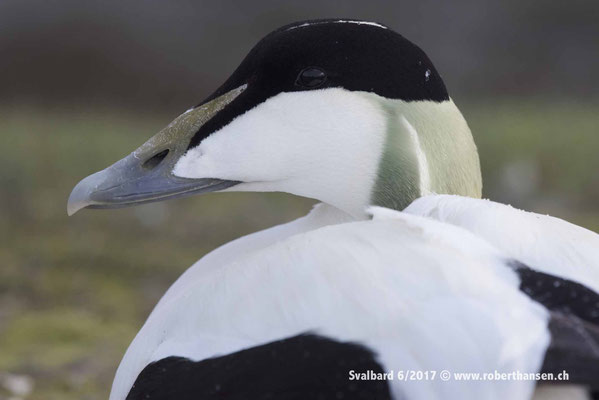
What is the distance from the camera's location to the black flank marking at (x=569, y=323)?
0.98 m

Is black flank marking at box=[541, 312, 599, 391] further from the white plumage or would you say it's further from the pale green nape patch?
the pale green nape patch

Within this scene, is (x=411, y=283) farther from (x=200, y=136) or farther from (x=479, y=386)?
(x=200, y=136)

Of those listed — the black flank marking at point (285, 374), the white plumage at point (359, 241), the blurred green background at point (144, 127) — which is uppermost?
the white plumage at point (359, 241)

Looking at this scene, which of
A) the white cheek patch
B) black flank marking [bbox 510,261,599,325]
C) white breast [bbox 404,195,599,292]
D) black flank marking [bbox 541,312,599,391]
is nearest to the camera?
black flank marking [bbox 541,312,599,391]

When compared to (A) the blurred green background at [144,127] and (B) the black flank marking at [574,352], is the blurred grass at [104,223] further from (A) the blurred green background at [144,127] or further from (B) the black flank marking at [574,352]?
(B) the black flank marking at [574,352]

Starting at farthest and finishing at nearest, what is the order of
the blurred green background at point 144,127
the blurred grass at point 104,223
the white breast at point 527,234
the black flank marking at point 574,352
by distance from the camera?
1. the blurred green background at point 144,127
2. the blurred grass at point 104,223
3. the white breast at point 527,234
4. the black flank marking at point 574,352

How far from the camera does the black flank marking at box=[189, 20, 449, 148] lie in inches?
55.2

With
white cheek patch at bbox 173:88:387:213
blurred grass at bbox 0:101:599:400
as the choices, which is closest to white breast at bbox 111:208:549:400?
white cheek patch at bbox 173:88:387:213

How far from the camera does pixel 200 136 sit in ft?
4.68

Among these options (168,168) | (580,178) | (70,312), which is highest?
(168,168)

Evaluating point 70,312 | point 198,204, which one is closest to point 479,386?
point 70,312

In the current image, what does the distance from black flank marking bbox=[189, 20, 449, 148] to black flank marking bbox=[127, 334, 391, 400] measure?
1.35 feet

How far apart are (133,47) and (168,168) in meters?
3.90

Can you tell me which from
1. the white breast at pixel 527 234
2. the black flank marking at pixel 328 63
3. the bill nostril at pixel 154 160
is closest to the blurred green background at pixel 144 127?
the bill nostril at pixel 154 160
